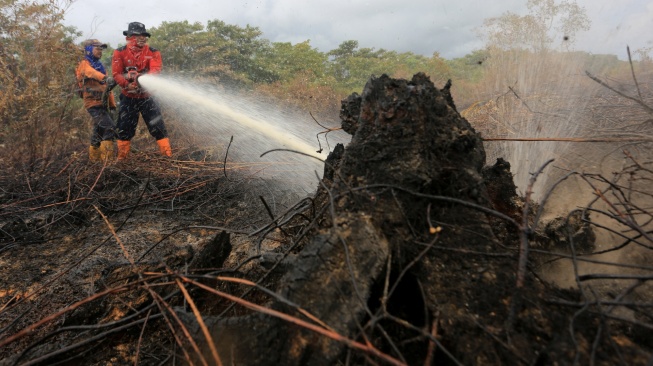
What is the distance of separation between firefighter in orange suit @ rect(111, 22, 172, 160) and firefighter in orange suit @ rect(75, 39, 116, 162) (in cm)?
17

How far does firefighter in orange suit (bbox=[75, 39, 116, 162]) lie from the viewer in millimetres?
5559

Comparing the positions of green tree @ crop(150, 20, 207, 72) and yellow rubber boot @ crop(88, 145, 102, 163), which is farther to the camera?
green tree @ crop(150, 20, 207, 72)

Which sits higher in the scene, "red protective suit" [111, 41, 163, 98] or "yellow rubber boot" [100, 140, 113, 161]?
"red protective suit" [111, 41, 163, 98]

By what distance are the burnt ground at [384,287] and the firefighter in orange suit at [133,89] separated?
3049mm

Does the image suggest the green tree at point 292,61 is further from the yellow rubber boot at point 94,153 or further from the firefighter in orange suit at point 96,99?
the yellow rubber boot at point 94,153

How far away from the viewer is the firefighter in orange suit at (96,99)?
5.56m

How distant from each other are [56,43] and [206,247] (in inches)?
298

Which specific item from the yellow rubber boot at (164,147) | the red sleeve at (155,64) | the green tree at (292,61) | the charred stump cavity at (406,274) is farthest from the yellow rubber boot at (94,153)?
the green tree at (292,61)

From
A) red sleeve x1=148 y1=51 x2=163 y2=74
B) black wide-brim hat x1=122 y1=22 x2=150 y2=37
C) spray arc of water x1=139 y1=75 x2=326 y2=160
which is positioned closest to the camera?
black wide-brim hat x1=122 y1=22 x2=150 y2=37

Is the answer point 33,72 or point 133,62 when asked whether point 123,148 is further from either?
point 33,72

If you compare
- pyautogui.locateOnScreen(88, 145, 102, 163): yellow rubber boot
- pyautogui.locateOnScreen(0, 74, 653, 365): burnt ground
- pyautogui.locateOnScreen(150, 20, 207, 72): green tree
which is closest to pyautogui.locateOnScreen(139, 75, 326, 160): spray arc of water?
pyautogui.locateOnScreen(88, 145, 102, 163): yellow rubber boot

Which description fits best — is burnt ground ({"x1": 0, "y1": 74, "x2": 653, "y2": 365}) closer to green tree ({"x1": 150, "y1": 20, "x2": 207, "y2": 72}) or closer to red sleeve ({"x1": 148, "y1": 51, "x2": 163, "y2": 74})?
red sleeve ({"x1": 148, "y1": 51, "x2": 163, "y2": 74})

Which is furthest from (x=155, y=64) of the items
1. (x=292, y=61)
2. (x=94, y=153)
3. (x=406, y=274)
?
(x=292, y=61)

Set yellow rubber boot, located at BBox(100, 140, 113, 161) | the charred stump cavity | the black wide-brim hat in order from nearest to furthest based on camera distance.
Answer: the charred stump cavity, yellow rubber boot, located at BBox(100, 140, 113, 161), the black wide-brim hat
